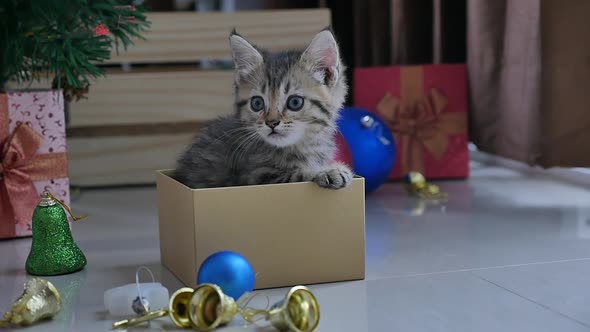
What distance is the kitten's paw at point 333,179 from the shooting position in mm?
1296

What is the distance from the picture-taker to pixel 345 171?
52.3 inches

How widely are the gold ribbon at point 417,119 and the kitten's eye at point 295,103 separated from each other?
42.9 inches

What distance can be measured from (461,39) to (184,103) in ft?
3.40

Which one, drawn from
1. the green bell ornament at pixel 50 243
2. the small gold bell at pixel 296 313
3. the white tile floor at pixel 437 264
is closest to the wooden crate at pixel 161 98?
the white tile floor at pixel 437 264

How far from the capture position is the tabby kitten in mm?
1322

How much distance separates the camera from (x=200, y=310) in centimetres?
110

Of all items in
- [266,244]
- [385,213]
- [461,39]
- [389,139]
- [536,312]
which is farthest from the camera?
[461,39]

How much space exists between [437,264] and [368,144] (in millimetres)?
695

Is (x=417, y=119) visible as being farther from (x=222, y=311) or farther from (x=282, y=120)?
(x=222, y=311)

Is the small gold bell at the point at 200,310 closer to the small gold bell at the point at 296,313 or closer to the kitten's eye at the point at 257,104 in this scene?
the small gold bell at the point at 296,313

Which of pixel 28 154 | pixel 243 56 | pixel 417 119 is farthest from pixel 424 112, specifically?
pixel 28 154

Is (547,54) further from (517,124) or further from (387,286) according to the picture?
(387,286)

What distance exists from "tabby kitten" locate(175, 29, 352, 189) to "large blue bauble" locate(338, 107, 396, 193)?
2.18 ft

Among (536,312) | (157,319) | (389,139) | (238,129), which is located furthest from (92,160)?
(536,312)
